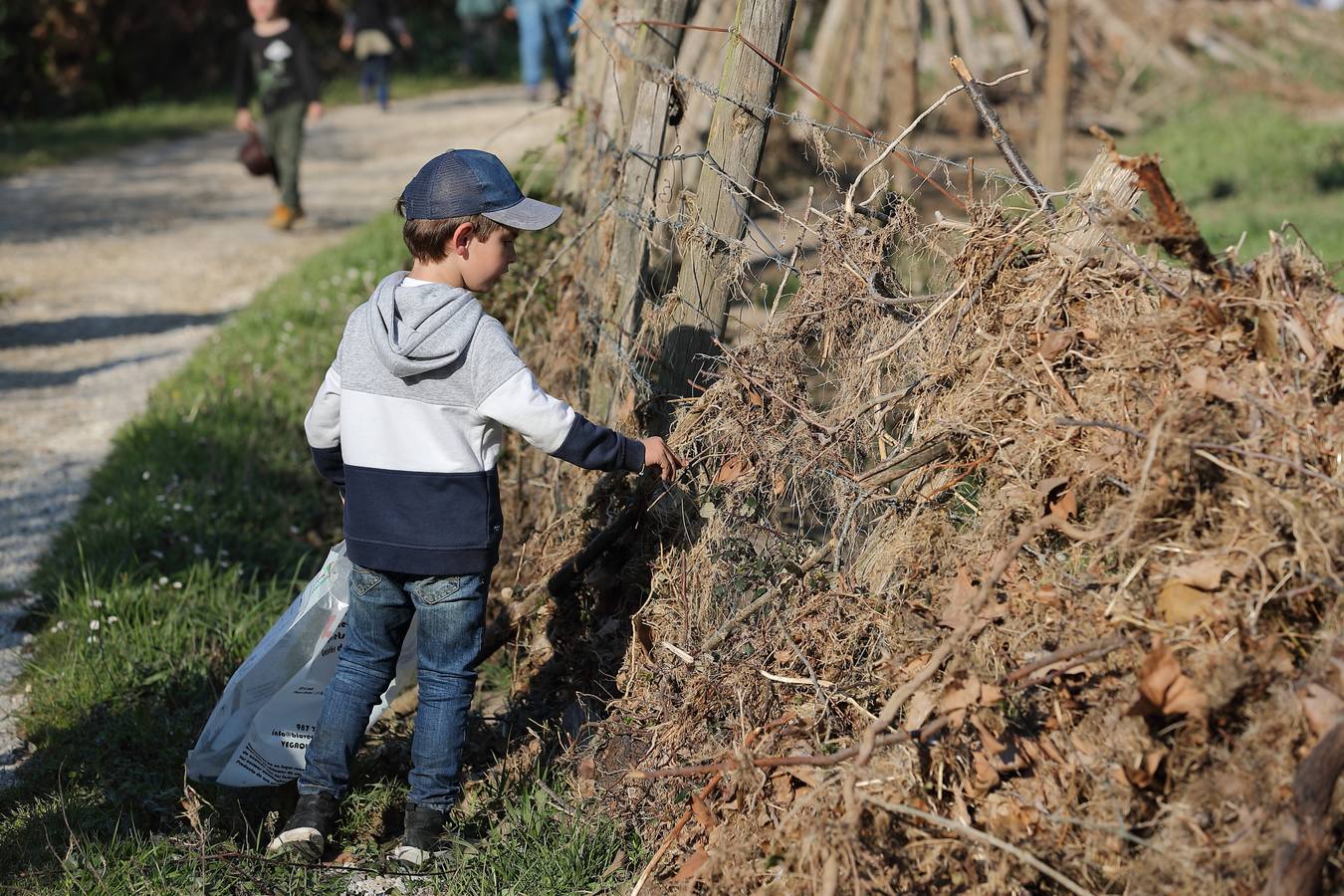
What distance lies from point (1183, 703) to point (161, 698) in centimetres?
291

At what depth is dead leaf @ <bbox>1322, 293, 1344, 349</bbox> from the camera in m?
2.35

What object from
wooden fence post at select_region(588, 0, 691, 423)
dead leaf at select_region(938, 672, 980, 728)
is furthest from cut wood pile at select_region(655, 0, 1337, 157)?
dead leaf at select_region(938, 672, 980, 728)

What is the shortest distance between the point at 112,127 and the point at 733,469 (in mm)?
15238

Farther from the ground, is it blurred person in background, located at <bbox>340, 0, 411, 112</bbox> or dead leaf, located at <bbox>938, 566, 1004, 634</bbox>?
dead leaf, located at <bbox>938, 566, 1004, 634</bbox>

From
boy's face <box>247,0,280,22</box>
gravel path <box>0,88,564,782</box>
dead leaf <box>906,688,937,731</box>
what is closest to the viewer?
dead leaf <box>906,688,937,731</box>

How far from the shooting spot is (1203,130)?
14.9 meters

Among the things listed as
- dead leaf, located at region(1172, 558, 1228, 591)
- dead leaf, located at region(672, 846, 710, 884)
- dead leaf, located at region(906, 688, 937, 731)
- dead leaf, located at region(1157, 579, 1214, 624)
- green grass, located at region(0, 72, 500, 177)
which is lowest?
green grass, located at region(0, 72, 500, 177)

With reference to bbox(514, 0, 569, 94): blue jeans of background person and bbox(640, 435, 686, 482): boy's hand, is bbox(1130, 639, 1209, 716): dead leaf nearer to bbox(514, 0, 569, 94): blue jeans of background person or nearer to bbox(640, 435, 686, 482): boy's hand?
bbox(640, 435, 686, 482): boy's hand

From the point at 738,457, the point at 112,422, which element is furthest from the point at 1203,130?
the point at 738,457

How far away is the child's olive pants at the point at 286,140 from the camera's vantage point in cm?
1010

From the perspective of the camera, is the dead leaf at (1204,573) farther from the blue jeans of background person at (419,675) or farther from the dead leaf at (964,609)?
the blue jeans of background person at (419,675)

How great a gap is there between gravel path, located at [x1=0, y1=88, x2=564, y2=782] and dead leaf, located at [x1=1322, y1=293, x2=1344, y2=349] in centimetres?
315

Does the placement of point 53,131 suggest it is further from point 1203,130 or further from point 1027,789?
point 1027,789

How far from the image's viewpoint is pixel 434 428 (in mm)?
2939
